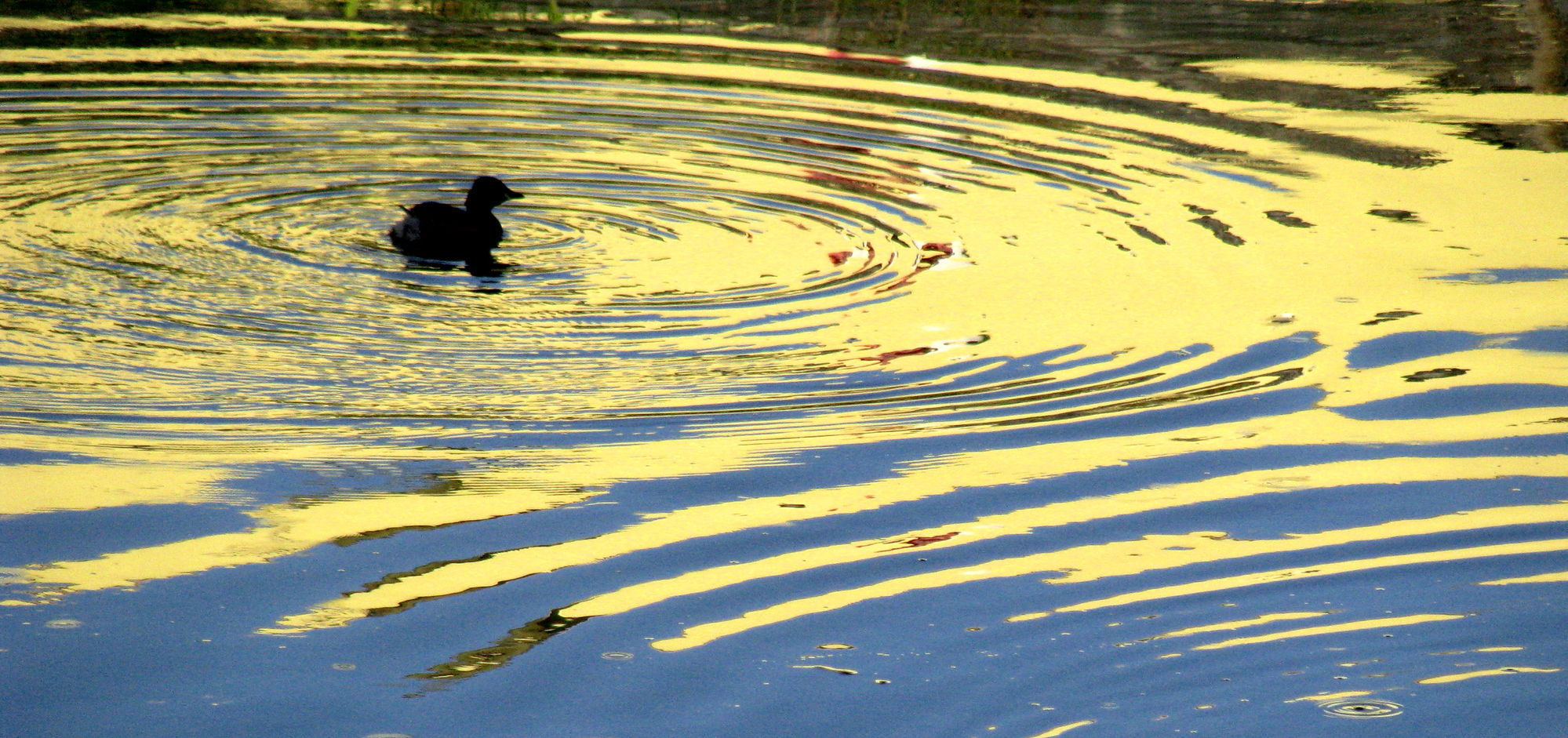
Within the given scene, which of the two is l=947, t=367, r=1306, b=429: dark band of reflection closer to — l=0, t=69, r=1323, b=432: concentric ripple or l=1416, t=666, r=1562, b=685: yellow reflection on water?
l=0, t=69, r=1323, b=432: concentric ripple

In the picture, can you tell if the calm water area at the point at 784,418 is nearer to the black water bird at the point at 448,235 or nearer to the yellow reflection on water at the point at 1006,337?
the yellow reflection on water at the point at 1006,337

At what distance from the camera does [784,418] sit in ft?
20.5

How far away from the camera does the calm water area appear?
4.30 m

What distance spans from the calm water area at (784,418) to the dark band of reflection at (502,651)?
2cm

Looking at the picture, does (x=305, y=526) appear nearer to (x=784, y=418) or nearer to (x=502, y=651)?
(x=502, y=651)

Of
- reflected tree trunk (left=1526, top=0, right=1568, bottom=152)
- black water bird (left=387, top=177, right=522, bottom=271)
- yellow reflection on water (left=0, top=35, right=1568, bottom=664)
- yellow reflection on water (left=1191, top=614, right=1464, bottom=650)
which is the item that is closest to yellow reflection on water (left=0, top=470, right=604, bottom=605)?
yellow reflection on water (left=0, top=35, right=1568, bottom=664)

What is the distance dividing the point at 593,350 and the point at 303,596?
8.34 ft

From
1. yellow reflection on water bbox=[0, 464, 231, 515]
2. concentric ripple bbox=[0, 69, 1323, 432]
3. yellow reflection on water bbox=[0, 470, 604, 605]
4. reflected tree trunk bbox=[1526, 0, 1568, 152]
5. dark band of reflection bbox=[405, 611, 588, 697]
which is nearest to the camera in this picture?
dark band of reflection bbox=[405, 611, 588, 697]

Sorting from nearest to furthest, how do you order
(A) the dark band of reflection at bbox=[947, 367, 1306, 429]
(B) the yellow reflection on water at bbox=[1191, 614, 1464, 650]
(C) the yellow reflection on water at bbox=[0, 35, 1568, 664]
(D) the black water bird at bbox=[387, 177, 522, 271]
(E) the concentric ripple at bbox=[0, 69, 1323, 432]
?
(B) the yellow reflection on water at bbox=[1191, 614, 1464, 650] → (C) the yellow reflection on water at bbox=[0, 35, 1568, 664] → (A) the dark band of reflection at bbox=[947, 367, 1306, 429] → (E) the concentric ripple at bbox=[0, 69, 1323, 432] → (D) the black water bird at bbox=[387, 177, 522, 271]

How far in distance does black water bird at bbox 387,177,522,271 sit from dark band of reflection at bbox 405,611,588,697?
440 centimetres

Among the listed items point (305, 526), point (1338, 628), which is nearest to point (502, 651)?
point (305, 526)

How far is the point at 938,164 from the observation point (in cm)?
Answer: 1104

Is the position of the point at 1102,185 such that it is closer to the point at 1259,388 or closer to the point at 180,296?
the point at 1259,388

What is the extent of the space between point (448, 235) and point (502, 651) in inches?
188
